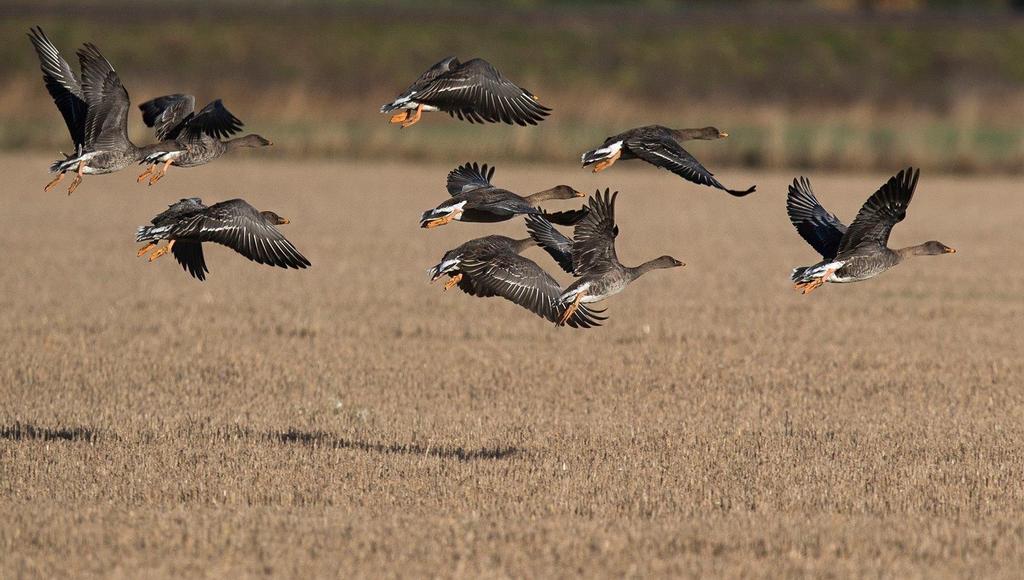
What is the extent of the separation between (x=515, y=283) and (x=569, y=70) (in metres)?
54.2

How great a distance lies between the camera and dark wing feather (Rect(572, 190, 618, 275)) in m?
10.6

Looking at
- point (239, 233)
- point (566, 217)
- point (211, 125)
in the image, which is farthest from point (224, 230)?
point (566, 217)

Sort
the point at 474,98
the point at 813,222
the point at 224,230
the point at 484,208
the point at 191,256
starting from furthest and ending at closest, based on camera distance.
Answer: the point at 813,222
the point at 191,256
the point at 474,98
the point at 484,208
the point at 224,230

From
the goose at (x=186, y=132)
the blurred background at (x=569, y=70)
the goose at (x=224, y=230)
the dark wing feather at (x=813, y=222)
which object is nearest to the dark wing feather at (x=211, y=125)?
the goose at (x=186, y=132)

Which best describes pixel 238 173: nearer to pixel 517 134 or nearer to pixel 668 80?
pixel 517 134

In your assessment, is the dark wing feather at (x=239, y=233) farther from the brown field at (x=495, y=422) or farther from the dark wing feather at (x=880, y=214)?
the dark wing feather at (x=880, y=214)

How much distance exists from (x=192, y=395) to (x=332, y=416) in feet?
5.11

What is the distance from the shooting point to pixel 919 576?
913cm

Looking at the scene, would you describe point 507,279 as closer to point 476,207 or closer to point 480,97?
point 476,207

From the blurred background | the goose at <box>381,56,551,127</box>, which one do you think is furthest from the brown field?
the blurred background

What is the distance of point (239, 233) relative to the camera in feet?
33.6

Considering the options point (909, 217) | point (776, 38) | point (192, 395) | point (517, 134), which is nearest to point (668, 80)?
point (776, 38)

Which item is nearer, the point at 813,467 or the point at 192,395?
the point at 813,467

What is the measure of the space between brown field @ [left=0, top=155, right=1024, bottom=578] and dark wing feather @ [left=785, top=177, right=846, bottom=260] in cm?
171
